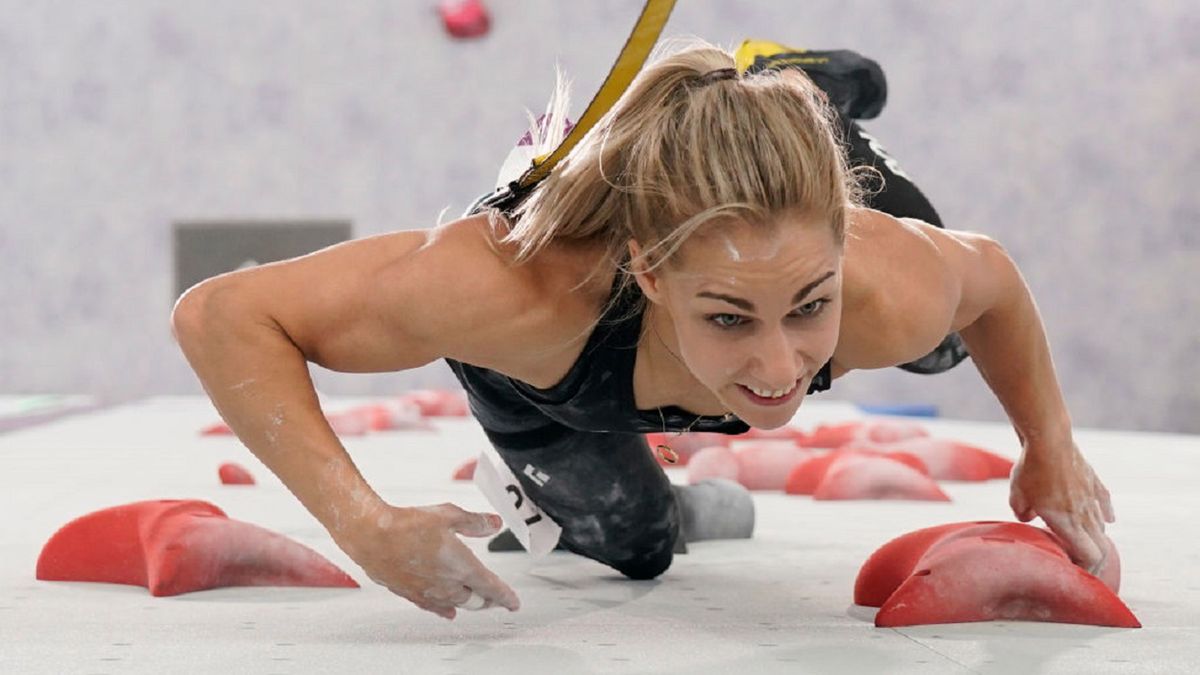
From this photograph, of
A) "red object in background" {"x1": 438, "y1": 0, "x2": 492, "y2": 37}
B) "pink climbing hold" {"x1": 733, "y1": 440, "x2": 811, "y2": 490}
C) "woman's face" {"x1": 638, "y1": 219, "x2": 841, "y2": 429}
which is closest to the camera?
"woman's face" {"x1": 638, "y1": 219, "x2": 841, "y2": 429}

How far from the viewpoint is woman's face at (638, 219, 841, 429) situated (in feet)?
4.24

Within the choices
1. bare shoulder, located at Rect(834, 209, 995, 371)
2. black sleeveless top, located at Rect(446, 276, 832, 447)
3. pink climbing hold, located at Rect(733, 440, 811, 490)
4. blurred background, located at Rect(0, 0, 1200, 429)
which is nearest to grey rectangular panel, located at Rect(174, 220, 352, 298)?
blurred background, located at Rect(0, 0, 1200, 429)

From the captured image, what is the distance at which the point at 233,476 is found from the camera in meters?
2.97

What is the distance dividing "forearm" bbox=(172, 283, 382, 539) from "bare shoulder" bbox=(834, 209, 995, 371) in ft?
1.64

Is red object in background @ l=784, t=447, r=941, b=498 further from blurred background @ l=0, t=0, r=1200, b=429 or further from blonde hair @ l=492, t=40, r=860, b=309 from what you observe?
blurred background @ l=0, t=0, r=1200, b=429

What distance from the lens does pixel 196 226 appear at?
6.42 m

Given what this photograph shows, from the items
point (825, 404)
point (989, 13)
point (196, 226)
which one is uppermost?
point (989, 13)

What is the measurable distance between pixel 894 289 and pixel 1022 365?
294 millimetres

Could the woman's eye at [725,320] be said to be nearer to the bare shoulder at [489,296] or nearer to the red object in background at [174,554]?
the bare shoulder at [489,296]

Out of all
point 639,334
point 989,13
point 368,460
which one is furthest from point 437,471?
point 989,13

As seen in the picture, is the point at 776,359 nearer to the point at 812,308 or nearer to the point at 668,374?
the point at 812,308

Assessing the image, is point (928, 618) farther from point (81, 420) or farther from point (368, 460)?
point (81, 420)

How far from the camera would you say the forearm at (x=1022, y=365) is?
1.67 metres

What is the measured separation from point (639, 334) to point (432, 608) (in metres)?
0.33
